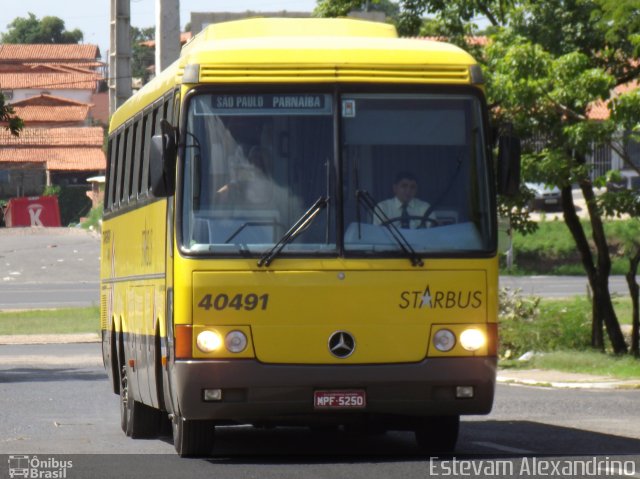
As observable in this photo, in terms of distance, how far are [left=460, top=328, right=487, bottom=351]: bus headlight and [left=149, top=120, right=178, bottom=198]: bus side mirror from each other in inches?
96.3

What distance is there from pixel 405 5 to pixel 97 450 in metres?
15.3

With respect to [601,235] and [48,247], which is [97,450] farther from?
[48,247]

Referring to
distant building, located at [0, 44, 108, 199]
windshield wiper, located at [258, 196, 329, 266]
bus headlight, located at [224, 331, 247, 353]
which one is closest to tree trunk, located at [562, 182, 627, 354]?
windshield wiper, located at [258, 196, 329, 266]

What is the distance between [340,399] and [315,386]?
0.22 m

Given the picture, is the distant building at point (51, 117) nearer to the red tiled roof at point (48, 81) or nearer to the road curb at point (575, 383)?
the red tiled roof at point (48, 81)

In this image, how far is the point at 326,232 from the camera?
37.3 feet

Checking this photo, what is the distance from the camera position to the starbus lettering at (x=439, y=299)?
11.4 metres

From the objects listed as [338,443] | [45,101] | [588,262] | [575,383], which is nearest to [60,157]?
[45,101]

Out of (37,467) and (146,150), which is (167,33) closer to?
(146,150)

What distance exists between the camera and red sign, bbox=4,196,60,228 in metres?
76.5

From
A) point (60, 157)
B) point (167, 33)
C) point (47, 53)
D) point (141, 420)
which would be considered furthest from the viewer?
point (47, 53)

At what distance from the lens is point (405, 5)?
27.1m

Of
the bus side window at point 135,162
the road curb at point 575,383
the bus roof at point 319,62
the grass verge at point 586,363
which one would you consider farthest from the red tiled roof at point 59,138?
the bus roof at point 319,62

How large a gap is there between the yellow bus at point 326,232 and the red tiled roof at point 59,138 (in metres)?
86.0
